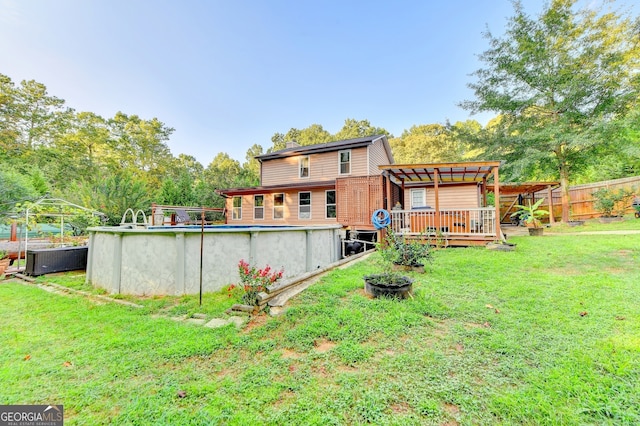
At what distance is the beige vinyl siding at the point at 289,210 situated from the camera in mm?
14453

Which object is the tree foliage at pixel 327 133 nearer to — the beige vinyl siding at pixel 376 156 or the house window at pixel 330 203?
the beige vinyl siding at pixel 376 156

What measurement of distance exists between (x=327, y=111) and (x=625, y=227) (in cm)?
2475

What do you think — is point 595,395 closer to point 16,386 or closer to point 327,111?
point 16,386

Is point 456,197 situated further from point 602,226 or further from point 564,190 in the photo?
point 564,190

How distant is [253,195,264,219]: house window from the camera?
16.3 metres

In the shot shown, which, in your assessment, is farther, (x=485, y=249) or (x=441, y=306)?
(x=485, y=249)

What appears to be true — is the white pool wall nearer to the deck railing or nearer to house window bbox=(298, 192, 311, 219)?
the deck railing

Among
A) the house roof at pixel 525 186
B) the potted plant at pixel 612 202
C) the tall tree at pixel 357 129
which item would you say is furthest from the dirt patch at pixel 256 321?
the tall tree at pixel 357 129

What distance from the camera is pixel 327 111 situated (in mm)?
28781

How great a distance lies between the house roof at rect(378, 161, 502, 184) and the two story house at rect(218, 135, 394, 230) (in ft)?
9.64

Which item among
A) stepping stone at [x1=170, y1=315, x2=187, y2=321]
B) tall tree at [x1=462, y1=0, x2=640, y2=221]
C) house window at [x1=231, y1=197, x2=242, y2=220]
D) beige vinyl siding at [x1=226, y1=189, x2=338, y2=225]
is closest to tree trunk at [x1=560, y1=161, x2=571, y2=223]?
tall tree at [x1=462, y1=0, x2=640, y2=221]

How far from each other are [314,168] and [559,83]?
14.8m

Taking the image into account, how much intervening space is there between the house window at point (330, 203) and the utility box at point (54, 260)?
32.9 feet

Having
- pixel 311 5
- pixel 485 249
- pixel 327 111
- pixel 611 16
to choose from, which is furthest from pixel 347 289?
pixel 327 111
